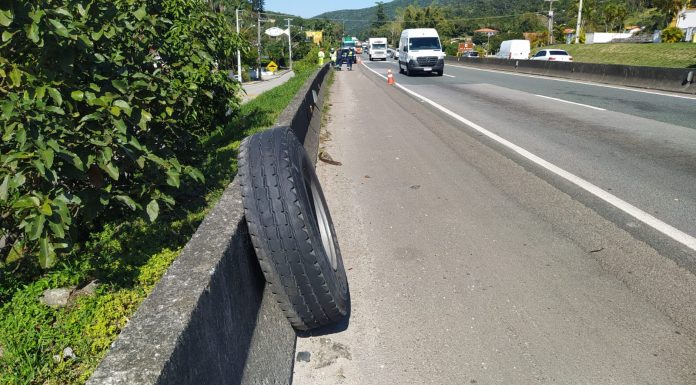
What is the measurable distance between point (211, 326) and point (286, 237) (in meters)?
0.70

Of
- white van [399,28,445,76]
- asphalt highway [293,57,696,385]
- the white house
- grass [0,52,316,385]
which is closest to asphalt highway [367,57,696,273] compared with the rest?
asphalt highway [293,57,696,385]

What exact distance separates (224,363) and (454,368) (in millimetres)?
1340

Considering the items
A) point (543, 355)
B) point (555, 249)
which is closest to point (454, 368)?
point (543, 355)

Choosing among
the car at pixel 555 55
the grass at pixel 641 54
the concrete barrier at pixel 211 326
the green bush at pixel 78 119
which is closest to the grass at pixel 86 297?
the green bush at pixel 78 119

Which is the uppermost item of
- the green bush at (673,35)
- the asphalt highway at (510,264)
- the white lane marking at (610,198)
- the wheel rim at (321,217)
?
the green bush at (673,35)

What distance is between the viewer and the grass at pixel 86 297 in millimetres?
2955

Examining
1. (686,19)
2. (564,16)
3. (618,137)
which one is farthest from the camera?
(564,16)

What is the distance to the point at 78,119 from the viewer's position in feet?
11.0

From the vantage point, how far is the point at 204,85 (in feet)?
20.3

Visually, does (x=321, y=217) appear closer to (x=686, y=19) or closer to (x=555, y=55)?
(x=555, y=55)

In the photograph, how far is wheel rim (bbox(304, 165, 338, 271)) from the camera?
11.3ft

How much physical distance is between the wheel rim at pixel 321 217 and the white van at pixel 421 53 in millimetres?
23599

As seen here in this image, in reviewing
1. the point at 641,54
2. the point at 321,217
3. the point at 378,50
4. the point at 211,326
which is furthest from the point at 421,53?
the point at 378,50

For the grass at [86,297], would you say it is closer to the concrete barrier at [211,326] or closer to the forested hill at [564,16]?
the concrete barrier at [211,326]
